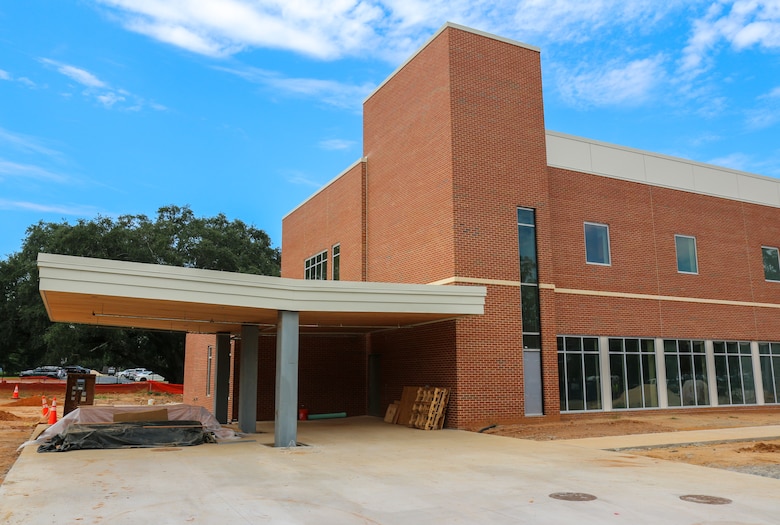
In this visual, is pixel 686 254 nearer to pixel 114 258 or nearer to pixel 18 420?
pixel 18 420

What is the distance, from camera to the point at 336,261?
2878 cm

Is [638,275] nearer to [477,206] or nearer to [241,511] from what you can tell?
[477,206]

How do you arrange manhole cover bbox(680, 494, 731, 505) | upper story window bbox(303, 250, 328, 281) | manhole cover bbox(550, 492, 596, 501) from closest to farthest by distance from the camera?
manhole cover bbox(680, 494, 731, 505), manhole cover bbox(550, 492, 596, 501), upper story window bbox(303, 250, 328, 281)

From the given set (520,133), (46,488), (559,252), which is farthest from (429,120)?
(46,488)

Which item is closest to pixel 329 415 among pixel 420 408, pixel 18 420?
pixel 420 408

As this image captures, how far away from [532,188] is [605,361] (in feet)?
22.4

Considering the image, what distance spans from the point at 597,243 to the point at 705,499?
16.2 m

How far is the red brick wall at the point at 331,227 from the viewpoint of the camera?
26453 mm

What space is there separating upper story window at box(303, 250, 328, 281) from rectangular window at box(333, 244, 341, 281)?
1209mm

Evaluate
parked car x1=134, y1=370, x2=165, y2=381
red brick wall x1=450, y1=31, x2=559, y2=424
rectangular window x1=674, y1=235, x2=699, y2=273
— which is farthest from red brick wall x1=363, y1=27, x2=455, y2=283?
parked car x1=134, y1=370, x2=165, y2=381

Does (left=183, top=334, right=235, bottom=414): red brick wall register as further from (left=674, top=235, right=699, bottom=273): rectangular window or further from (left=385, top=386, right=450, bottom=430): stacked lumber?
(left=674, top=235, right=699, bottom=273): rectangular window

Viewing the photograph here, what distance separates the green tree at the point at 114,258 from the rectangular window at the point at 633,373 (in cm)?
3230

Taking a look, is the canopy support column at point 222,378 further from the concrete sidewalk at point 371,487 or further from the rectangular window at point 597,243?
the rectangular window at point 597,243

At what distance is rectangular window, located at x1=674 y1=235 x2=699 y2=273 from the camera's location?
26.0 m
